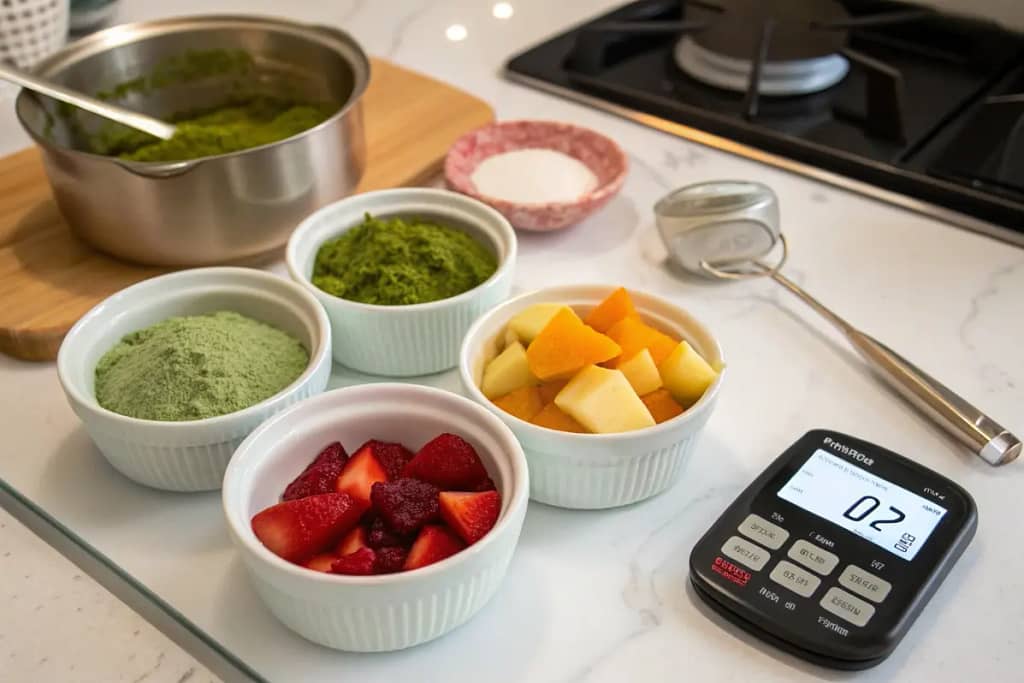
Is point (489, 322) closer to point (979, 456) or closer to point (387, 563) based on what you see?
point (387, 563)

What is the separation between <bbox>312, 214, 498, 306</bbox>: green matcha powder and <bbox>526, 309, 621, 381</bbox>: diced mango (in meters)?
0.16

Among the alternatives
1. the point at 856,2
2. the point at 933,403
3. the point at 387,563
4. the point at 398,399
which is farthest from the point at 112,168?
the point at 856,2

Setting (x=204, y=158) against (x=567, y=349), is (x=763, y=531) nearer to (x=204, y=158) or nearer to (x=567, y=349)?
(x=567, y=349)

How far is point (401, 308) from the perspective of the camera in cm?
79

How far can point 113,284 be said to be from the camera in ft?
2.97

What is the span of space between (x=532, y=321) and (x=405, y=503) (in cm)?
20

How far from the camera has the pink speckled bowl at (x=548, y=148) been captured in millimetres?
960

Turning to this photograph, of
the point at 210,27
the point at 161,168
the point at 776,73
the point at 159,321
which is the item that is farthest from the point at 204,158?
the point at 776,73

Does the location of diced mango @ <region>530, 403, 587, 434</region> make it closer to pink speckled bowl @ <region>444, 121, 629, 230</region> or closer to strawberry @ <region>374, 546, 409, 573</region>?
strawberry @ <region>374, 546, 409, 573</region>

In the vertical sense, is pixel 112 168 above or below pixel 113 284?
above

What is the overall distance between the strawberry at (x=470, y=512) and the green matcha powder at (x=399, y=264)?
0.80 feet

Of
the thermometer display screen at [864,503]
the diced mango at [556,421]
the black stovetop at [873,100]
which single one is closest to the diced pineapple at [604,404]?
the diced mango at [556,421]

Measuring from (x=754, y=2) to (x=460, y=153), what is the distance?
1.46 ft

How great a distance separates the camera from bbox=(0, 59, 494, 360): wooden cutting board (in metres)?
0.85
